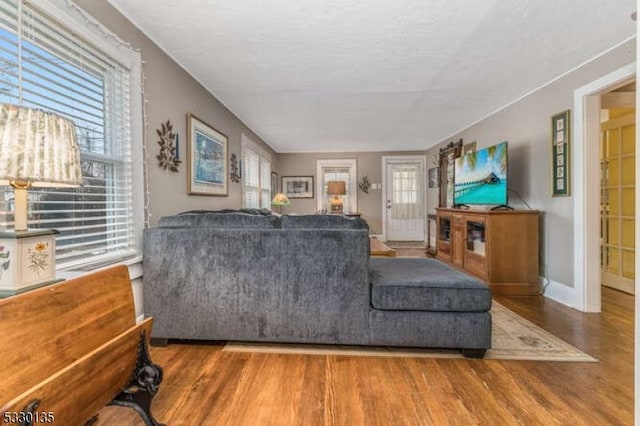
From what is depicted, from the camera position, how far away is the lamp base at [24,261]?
0.91 meters

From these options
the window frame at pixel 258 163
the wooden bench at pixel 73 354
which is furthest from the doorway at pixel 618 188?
the wooden bench at pixel 73 354

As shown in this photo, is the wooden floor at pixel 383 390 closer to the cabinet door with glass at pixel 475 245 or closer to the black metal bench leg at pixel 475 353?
the black metal bench leg at pixel 475 353

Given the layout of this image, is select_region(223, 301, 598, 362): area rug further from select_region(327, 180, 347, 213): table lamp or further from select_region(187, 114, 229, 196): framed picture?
select_region(327, 180, 347, 213): table lamp

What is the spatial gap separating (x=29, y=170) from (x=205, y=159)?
2.35 meters

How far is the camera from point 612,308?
9.06 ft

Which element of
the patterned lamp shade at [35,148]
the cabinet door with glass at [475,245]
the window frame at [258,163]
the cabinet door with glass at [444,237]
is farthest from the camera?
the window frame at [258,163]

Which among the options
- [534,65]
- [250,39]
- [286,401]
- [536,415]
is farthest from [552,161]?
[286,401]

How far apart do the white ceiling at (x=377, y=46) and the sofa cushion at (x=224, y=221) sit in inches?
50.5

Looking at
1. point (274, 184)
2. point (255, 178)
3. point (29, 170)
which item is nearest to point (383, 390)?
point (29, 170)

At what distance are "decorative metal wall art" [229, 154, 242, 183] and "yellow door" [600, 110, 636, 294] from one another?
4.46m

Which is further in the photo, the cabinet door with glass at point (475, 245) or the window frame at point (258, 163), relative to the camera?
the window frame at point (258, 163)

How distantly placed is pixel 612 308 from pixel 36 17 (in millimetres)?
4523

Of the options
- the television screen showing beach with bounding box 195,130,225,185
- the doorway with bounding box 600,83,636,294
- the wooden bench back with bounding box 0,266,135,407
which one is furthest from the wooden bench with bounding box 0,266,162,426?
the doorway with bounding box 600,83,636,294

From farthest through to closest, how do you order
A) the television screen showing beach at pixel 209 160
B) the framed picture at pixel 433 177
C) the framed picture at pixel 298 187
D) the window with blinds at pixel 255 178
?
the framed picture at pixel 298 187, the framed picture at pixel 433 177, the window with blinds at pixel 255 178, the television screen showing beach at pixel 209 160
